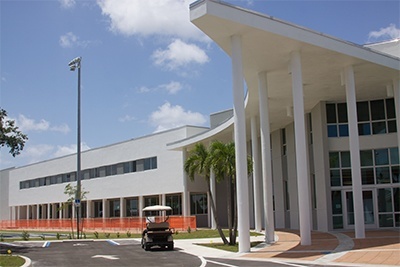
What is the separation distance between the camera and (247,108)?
30.3 m

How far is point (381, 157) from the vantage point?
28281 mm

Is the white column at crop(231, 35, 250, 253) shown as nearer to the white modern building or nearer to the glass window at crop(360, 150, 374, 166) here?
the white modern building

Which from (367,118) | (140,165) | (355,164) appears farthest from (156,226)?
(140,165)

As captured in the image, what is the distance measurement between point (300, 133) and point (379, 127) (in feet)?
33.9

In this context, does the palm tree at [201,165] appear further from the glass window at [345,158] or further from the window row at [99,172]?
the window row at [99,172]

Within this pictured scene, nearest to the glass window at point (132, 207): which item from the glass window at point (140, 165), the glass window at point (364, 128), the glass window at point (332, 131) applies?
the glass window at point (140, 165)

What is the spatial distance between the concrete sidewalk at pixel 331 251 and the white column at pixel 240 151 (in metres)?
0.87

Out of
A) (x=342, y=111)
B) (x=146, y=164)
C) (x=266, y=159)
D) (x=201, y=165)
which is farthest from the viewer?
(x=146, y=164)

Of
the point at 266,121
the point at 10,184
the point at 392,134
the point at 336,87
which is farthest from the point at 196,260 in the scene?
the point at 10,184

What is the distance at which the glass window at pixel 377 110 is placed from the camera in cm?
2872

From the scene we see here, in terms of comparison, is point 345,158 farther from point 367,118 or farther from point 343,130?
point 367,118

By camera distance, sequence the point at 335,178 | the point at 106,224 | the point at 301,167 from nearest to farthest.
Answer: the point at 301,167, the point at 335,178, the point at 106,224

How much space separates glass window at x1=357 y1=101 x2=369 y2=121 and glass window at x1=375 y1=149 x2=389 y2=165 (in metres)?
1.98

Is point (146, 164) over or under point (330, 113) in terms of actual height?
under
